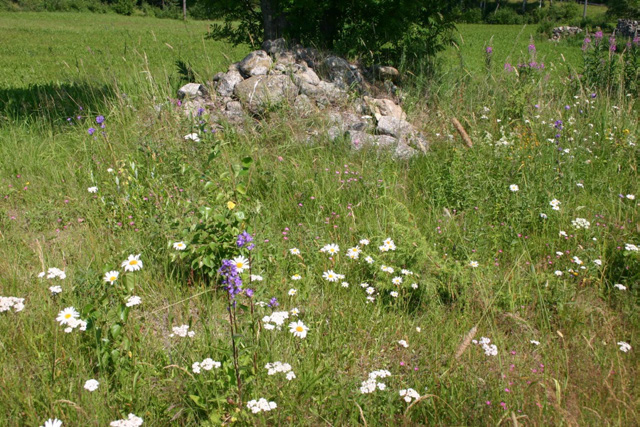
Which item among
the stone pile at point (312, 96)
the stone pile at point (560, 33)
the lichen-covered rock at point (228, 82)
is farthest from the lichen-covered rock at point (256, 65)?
the stone pile at point (560, 33)

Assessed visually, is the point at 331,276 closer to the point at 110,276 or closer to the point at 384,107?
the point at 110,276

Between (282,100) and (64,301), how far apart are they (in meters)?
3.31

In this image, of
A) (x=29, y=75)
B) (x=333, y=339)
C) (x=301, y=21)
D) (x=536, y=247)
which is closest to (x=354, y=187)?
(x=536, y=247)

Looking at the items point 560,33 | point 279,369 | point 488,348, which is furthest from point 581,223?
point 560,33

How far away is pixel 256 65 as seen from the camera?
230 inches

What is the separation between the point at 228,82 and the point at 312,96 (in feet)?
3.45

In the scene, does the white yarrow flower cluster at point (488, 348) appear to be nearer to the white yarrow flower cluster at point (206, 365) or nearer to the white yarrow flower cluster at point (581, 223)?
the white yarrow flower cluster at point (206, 365)

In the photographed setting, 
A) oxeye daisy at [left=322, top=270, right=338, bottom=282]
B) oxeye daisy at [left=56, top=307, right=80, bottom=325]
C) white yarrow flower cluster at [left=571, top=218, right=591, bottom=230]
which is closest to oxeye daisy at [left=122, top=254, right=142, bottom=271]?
oxeye daisy at [left=56, top=307, right=80, bottom=325]

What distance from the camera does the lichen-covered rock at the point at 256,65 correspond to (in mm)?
5758

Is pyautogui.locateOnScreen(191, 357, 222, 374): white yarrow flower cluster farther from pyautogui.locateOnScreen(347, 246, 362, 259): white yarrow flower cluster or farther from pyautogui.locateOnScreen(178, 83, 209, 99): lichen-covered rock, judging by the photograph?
pyautogui.locateOnScreen(178, 83, 209, 99): lichen-covered rock

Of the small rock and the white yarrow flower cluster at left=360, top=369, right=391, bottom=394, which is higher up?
the small rock

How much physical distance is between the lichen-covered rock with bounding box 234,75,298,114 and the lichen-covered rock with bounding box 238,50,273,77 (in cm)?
22

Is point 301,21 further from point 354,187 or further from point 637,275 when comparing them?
point 637,275

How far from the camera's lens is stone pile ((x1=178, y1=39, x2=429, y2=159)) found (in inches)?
199
